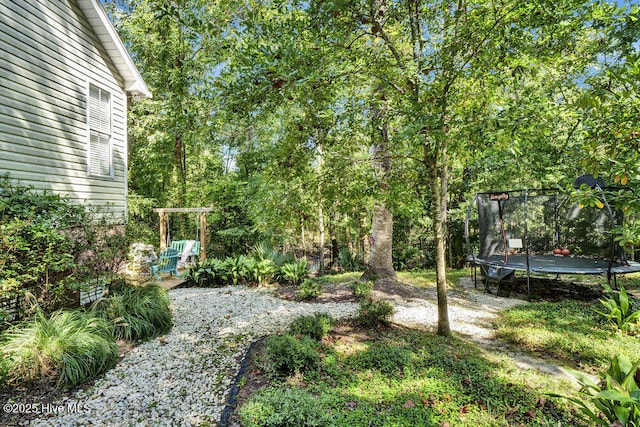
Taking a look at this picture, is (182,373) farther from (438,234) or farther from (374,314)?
(438,234)

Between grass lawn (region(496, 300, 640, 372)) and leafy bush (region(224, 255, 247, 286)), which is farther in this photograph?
leafy bush (region(224, 255, 247, 286))

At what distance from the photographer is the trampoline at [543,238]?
646 centimetres

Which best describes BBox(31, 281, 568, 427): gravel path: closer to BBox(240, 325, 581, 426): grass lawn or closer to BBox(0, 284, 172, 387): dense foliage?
BBox(0, 284, 172, 387): dense foliage

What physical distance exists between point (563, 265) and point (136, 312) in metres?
7.92

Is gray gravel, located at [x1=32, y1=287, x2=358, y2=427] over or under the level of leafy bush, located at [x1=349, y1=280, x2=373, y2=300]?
under

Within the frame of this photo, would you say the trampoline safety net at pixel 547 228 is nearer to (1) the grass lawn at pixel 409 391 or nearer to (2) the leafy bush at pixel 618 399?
(1) the grass lawn at pixel 409 391

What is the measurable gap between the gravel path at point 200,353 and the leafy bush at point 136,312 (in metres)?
0.21

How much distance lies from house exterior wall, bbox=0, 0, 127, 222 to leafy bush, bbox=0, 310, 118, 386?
8.09 feet

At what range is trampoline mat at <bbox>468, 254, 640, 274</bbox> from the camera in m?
5.89

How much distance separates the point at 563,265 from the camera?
6.62 m

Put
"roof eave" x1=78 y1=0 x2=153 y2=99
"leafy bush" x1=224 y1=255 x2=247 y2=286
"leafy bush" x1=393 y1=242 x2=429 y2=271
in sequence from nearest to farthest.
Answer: "roof eave" x1=78 y1=0 x2=153 y2=99 < "leafy bush" x1=224 y1=255 x2=247 y2=286 < "leafy bush" x1=393 y1=242 x2=429 y2=271

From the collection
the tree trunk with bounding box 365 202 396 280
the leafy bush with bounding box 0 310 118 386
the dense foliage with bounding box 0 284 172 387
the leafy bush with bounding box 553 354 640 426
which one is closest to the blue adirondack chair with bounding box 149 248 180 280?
the dense foliage with bounding box 0 284 172 387

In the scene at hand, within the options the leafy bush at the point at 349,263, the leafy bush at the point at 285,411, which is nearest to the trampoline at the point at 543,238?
the leafy bush at the point at 349,263

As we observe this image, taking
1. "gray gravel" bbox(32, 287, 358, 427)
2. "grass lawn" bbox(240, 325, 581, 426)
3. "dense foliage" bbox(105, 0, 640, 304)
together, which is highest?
"dense foliage" bbox(105, 0, 640, 304)
